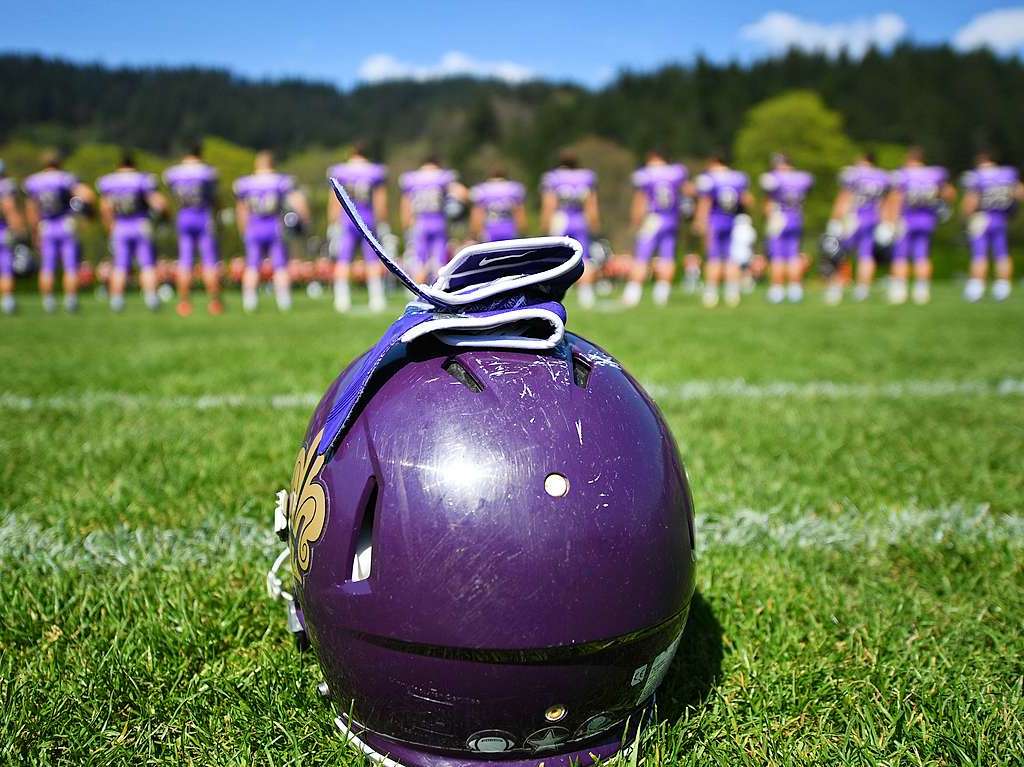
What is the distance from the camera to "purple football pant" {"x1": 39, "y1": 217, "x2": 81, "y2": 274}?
11.8m

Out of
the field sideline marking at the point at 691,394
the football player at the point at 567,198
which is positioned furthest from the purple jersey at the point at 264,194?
the field sideline marking at the point at 691,394

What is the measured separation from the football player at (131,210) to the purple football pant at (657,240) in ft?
23.5

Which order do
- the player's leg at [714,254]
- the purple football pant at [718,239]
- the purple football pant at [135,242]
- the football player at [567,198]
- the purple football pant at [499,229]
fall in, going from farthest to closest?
1. the purple football pant at [499,229]
2. the player's leg at [714,254]
3. the purple football pant at [718,239]
4. the football player at [567,198]
5. the purple football pant at [135,242]

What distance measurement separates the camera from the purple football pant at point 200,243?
11.6m

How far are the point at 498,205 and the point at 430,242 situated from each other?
1280 mm

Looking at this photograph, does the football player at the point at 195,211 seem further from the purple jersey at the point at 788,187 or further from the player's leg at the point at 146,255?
the purple jersey at the point at 788,187

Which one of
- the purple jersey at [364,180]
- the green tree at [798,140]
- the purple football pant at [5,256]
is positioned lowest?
the purple football pant at [5,256]

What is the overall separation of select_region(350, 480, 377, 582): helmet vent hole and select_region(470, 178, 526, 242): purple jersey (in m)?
11.7

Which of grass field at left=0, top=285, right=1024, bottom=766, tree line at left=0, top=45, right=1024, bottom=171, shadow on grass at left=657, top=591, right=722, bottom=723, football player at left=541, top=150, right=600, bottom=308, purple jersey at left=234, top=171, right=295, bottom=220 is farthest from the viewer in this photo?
tree line at left=0, top=45, right=1024, bottom=171

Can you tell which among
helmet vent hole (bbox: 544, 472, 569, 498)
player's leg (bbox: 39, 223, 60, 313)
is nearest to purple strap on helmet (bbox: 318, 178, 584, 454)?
helmet vent hole (bbox: 544, 472, 569, 498)

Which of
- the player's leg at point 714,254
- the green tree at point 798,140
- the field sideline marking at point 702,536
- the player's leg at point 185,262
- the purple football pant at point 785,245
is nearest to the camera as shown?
the field sideline marking at point 702,536

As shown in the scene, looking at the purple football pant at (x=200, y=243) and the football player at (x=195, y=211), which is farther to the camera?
the purple football pant at (x=200, y=243)

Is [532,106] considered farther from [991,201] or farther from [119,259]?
[119,259]

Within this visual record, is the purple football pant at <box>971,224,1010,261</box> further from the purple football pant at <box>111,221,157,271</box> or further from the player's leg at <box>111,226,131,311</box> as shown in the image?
the player's leg at <box>111,226,131,311</box>
